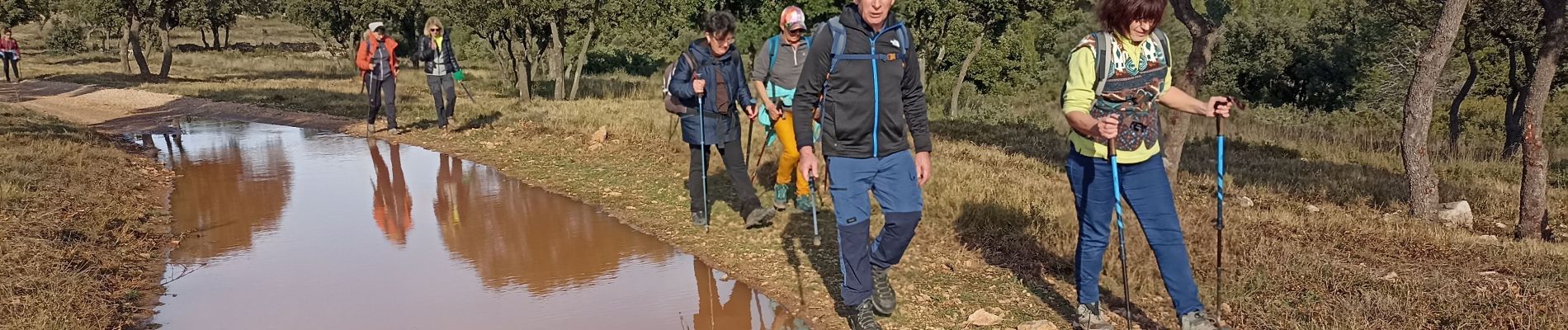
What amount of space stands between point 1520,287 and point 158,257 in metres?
7.40

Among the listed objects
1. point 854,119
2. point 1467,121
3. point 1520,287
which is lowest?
point 1467,121

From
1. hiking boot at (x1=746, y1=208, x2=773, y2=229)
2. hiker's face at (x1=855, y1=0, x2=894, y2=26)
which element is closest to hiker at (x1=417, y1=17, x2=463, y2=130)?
hiking boot at (x1=746, y1=208, x2=773, y2=229)

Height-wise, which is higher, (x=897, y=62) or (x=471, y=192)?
(x=897, y=62)

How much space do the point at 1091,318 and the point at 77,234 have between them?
5892mm

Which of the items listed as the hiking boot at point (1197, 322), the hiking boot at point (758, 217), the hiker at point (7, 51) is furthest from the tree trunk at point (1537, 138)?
the hiker at point (7, 51)

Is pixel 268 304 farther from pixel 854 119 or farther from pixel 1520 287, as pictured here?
pixel 1520 287

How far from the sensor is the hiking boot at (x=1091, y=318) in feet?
15.4

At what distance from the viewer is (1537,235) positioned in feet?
24.0

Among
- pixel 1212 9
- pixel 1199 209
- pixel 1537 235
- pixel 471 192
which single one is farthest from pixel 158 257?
pixel 1212 9

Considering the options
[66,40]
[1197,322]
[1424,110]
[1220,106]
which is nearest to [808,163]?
[1220,106]

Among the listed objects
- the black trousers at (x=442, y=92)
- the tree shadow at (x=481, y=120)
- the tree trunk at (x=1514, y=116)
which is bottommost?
the tree trunk at (x=1514, y=116)

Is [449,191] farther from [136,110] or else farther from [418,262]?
[136,110]

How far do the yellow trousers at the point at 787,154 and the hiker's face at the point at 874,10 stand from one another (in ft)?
9.23

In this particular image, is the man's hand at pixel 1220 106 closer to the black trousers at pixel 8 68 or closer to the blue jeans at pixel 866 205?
the blue jeans at pixel 866 205
